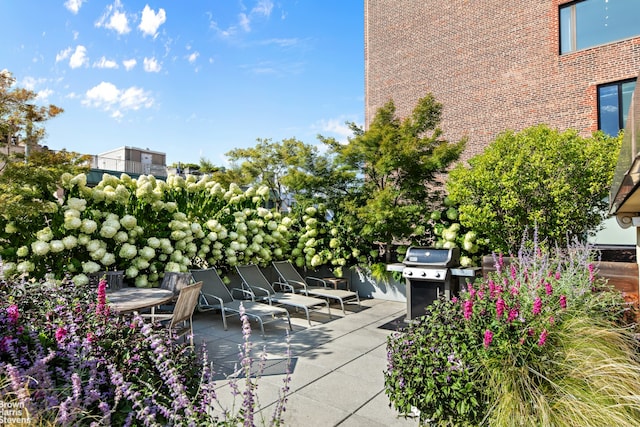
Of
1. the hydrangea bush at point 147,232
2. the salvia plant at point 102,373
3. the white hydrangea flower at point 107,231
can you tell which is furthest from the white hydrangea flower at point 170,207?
the salvia plant at point 102,373

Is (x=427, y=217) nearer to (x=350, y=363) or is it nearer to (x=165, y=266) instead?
(x=350, y=363)

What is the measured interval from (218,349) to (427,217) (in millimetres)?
4585

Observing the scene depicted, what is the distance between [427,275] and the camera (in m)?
6.17

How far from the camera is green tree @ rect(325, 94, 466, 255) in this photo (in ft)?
24.0

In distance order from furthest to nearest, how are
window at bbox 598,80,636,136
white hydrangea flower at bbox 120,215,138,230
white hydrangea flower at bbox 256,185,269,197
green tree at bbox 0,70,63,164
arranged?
window at bbox 598,80,636,136 → white hydrangea flower at bbox 256,185,269,197 → white hydrangea flower at bbox 120,215,138,230 → green tree at bbox 0,70,63,164

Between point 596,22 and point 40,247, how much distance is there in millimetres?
13417

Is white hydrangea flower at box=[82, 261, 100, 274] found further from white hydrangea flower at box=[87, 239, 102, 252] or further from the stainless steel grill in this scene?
the stainless steel grill

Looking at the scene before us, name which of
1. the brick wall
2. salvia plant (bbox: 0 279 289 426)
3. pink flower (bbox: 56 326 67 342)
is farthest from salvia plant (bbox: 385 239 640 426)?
the brick wall

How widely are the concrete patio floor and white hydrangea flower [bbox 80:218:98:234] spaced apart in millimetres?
1957

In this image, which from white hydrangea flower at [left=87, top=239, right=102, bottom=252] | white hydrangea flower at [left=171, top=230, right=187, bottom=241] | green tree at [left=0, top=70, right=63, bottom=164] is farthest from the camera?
white hydrangea flower at [left=171, top=230, right=187, bottom=241]

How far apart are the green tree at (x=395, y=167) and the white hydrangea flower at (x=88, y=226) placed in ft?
14.4

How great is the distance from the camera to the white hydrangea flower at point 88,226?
16.7ft

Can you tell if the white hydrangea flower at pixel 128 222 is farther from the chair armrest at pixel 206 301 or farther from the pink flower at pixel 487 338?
the pink flower at pixel 487 338

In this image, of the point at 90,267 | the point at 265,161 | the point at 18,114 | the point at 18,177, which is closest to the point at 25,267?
the point at 90,267
